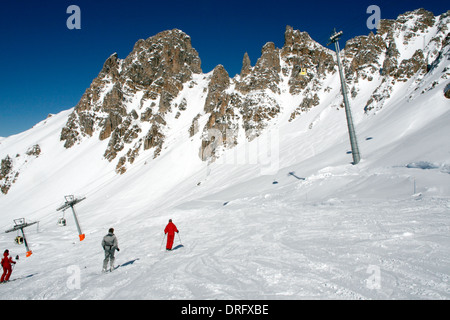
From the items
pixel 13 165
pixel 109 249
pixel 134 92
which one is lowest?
pixel 109 249

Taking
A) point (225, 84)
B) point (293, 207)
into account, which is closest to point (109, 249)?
point (293, 207)

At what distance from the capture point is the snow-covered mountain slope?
5.86 metres

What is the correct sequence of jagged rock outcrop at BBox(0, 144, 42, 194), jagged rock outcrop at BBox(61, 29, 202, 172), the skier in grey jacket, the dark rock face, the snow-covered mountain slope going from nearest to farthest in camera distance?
the snow-covered mountain slope → the skier in grey jacket → the dark rock face → jagged rock outcrop at BBox(61, 29, 202, 172) → jagged rock outcrop at BBox(0, 144, 42, 194)

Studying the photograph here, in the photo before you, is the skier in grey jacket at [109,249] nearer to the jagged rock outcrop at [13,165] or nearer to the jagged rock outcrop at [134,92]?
the jagged rock outcrop at [134,92]

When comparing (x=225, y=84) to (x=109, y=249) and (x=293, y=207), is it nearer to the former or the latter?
(x=293, y=207)

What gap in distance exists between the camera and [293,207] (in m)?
14.1

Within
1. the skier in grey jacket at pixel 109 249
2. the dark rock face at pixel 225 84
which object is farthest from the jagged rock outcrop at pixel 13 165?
the skier in grey jacket at pixel 109 249

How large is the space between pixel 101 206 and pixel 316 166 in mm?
48660

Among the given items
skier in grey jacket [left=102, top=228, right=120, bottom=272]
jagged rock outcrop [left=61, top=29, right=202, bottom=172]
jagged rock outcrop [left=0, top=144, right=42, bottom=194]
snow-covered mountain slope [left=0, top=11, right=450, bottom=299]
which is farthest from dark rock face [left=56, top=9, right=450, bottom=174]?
skier in grey jacket [left=102, top=228, right=120, bottom=272]

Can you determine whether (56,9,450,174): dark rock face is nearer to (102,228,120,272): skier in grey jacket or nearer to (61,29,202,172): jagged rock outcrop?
(61,29,202,172): jagged rock outcrop

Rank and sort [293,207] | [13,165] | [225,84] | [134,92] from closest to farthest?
1. [293,207]
2. [225,84]
3. [13,165]
4. [134,92]

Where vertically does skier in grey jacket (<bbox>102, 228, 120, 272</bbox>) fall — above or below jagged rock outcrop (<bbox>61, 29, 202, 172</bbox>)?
below

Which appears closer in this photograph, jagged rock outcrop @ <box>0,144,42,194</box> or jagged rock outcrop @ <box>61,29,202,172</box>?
jagged rock outcrop @ <box>61,29,202,172</box>
